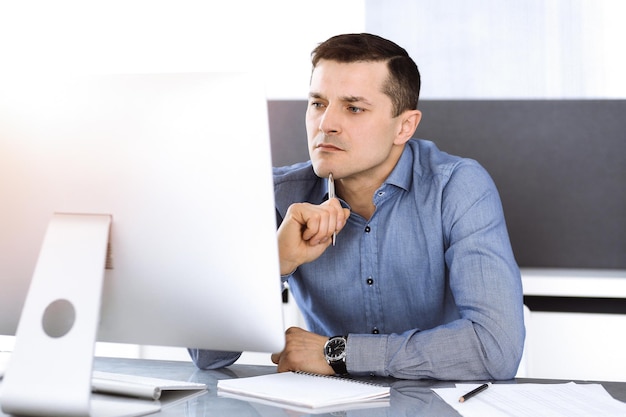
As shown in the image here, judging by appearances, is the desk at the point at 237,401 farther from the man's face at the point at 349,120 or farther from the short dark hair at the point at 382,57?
the short dark hair at the point at 382,57

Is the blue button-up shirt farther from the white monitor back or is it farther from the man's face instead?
the white monitor back

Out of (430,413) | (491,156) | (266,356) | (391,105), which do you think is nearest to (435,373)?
(430,413)

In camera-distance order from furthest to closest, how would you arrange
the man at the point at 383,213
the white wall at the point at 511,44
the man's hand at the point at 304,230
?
the white wall at the point at 511,44 < the man at the point at 383,213 < the man's hand at the point at 304,230

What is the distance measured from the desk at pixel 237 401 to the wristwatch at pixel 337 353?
9 centimetres

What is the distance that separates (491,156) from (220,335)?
205 centimetres

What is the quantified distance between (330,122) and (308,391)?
2.84ft

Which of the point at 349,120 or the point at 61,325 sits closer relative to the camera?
the point at 61,325

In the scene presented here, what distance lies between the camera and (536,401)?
1.30 meters

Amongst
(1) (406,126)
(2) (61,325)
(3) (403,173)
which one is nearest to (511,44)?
(1) (406,126)

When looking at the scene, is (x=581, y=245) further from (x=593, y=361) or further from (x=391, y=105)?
(x=391, y=105)

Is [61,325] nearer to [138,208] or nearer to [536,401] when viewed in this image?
[138,208]

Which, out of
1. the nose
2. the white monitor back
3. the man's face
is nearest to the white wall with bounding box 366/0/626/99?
the man's face

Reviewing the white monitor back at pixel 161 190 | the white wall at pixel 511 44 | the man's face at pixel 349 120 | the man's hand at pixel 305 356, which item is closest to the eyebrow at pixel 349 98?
the man's face at pixel 349 120

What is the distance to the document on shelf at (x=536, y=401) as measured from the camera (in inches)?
48.4
